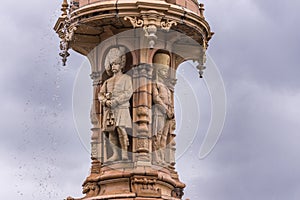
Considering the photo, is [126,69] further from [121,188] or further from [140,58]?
[121,188]

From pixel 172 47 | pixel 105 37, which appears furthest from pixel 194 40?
pixel 105 37

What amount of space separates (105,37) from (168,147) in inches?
131

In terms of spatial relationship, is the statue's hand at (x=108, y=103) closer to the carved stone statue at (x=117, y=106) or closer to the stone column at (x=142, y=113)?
the carved stone statue at (x=117, y=106)

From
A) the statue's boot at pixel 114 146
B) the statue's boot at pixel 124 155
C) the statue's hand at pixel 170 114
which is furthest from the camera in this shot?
the statue's hand at pixel 170 114

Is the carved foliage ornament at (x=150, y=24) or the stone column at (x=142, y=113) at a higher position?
the carved foliage ornament at (x=150, y=24)

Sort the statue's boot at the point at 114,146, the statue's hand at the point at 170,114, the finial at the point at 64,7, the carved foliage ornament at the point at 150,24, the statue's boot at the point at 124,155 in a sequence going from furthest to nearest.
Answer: the finial at the point at 64,7 < the statue's hand at the point at 170,114 < the statue's boot at the point at 114,146 < the statue's boot at the point at 124,155 < the carved foliage ornament at the point at 150,24

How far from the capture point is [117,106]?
24.2 meters

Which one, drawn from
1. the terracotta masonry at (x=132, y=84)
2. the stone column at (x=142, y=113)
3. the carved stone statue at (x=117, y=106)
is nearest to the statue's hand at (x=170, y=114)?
the terracotta masonry at (x=132, y=84)

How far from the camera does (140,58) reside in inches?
966

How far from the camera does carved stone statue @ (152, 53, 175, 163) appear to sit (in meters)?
24.4

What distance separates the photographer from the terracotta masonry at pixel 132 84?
2391 centimetres

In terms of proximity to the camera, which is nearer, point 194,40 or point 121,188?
point 121,188

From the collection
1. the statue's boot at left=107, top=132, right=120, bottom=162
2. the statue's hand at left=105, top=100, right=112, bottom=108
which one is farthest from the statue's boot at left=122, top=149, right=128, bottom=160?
the statue's hand at left=105, top=100, right=112, bottom=108

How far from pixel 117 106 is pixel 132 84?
0.71m
